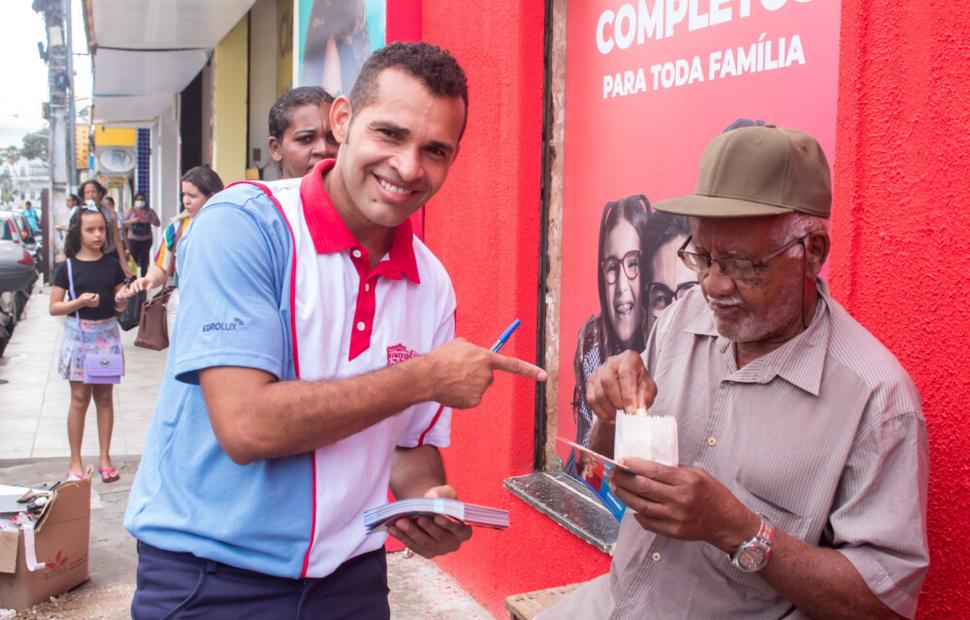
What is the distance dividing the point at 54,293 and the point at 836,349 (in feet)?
19.7

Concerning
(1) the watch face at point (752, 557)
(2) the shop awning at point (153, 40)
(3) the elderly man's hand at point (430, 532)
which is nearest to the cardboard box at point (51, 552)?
(3) the elderly man's hand at point (430, 532)

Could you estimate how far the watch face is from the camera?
6.17ft

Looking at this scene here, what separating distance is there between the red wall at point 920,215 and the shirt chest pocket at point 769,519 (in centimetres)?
51

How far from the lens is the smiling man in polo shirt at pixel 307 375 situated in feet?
6.16

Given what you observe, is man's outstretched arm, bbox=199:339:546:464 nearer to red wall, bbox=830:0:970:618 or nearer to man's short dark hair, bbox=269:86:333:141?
red wall, bbox=830:0:970:618

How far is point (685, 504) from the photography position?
1816 millimetres

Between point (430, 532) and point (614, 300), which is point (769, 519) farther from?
point (614, 300)

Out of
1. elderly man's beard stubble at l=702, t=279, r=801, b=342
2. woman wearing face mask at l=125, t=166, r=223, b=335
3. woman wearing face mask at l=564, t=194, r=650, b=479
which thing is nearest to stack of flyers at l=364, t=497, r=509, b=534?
elderly man's beard stubble at l=702, t=279, r=801, b=342

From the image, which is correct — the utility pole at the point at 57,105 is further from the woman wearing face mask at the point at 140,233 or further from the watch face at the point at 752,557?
the watch face at the point at 752,557

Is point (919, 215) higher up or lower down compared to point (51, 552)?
higher up

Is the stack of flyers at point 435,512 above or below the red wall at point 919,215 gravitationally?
below

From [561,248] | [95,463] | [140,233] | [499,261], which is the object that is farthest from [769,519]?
[140,233]

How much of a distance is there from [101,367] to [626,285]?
13.9 ft

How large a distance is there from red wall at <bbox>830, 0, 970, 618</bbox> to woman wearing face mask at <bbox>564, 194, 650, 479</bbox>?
128 cm
